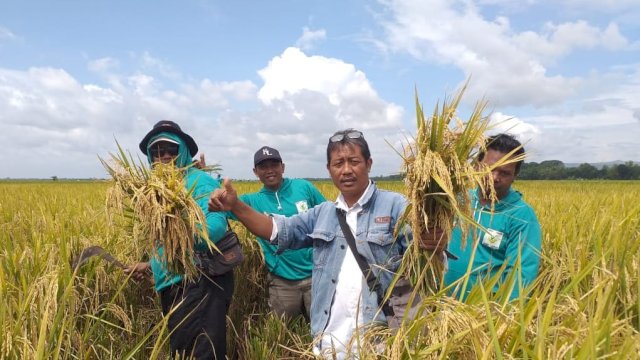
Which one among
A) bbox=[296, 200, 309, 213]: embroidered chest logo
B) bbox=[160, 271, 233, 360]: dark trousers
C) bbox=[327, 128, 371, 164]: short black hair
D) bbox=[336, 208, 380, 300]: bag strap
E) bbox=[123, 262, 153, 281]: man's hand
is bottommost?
bbox=[160, 271, 233, 360]: dark trousers

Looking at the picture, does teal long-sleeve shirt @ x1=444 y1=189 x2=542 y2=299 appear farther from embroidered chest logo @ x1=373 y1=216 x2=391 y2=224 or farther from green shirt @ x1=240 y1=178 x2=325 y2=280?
green shirt @ x1=240 y1=178 x2=325 y2=280

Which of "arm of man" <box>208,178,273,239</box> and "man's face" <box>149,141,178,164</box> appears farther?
"man's face" <box>149,141,178,164</box>

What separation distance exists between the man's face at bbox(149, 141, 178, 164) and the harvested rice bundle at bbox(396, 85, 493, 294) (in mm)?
1490

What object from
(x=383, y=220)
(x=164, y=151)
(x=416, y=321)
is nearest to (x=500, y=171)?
(x=383, y=220)

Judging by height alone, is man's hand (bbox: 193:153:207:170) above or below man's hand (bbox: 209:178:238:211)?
above

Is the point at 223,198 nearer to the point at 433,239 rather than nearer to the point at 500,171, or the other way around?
the point at 433,239

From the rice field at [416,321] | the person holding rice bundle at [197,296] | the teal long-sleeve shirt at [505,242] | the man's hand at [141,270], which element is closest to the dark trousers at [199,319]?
the person holding rice bundle at [197,296]

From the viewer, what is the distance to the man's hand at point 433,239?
71.2 inches

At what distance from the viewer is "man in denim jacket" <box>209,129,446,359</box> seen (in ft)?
6.81

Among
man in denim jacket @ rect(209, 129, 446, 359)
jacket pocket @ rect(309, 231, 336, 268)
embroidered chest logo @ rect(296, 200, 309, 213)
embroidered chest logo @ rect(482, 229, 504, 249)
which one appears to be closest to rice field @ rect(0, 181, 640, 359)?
man in denim jacket @ rect(209, 129, 446, 359)

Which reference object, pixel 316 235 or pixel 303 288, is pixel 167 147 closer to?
pixel 316 235

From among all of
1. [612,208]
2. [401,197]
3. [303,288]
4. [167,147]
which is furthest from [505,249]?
[612,208]

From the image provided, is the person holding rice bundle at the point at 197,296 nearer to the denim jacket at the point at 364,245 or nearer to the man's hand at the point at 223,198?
the man's hand at the point at 223,198

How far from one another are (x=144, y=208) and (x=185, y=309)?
69cm
